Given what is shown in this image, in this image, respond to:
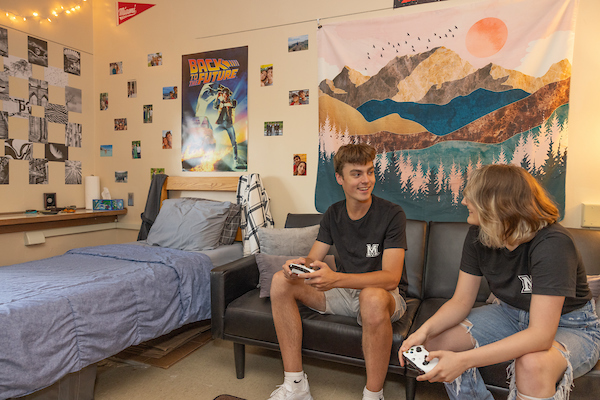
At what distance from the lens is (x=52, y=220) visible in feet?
10.2

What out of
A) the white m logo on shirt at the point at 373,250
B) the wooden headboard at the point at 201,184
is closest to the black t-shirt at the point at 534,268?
the white m logo on shirt at the point at 373,250

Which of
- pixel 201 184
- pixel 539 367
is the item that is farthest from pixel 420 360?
pixel 201 184

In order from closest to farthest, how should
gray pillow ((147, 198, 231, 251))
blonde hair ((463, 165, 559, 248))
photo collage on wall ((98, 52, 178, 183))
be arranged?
blonde hair ((463, 165, 559, 248)), gray pillow ((147, 198, 231, 251)), photo collage on wall ((98, 52, 178, 183))

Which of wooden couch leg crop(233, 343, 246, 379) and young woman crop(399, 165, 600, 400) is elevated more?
young woman crop(399, 165, 600, 400)

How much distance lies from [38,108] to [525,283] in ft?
12.4

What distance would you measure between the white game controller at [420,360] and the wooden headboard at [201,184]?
6.68 feet

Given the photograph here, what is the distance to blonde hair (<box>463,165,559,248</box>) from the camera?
120cm

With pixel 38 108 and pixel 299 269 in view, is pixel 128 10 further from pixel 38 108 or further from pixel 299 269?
pixel 299 269

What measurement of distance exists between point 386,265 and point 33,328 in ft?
4.94

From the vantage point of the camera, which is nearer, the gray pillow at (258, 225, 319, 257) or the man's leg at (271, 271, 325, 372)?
the man's leg at (271, 271, 325, 372)

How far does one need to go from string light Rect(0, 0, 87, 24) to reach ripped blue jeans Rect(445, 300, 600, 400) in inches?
154

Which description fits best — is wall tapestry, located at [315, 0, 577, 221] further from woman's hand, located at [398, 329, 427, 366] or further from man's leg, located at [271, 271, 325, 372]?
woman's hand, located at [398, 329, 427, 366]

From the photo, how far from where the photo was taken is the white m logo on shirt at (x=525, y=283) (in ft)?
4.25

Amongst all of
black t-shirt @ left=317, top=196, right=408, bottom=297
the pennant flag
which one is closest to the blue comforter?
black t-shirt @ left=317, top=196, right=408, bottom=297
